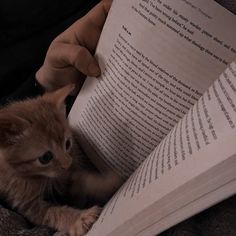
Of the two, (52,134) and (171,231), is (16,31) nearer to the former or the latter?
(52,134)

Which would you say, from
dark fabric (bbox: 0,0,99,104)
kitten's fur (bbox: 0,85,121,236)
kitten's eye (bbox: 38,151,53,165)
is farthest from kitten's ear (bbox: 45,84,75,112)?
dark fabric (bbox: 0,0,99,104)

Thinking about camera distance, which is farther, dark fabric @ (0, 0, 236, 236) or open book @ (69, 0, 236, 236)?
dark fabric @ (0, 0, 236, 236)

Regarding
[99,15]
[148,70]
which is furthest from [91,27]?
[148,70]

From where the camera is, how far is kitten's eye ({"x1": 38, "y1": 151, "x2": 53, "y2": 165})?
84cm

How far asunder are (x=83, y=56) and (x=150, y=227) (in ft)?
1.33

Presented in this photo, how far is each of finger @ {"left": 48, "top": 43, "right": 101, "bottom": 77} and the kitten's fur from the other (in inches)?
2.5

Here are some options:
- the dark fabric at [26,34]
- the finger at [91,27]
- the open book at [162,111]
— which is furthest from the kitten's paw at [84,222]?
the dark fabric at [26,34]

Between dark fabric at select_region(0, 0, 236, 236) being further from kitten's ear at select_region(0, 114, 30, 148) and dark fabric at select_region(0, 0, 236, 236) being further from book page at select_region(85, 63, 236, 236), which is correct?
book page at select_region(85, 63, 236, 236)

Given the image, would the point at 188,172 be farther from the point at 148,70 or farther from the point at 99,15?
the point at 99,15

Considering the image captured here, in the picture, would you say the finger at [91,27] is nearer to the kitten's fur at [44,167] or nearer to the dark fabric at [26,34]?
the kitten's fur at [44,167]

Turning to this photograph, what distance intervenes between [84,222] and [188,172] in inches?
11.2

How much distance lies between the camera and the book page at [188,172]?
1.47 ft

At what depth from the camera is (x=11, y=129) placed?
79 cm

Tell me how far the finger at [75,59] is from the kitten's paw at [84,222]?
0.83 feet
